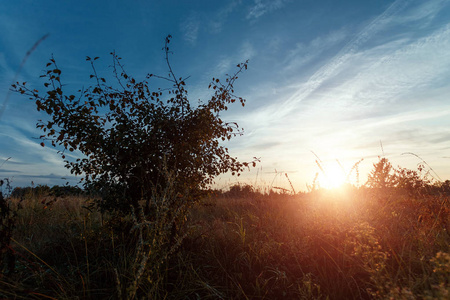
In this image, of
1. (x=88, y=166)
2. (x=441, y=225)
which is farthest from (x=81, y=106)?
(x=441, y=225)

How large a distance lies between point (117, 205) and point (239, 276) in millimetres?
1939

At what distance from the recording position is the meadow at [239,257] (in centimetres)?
255

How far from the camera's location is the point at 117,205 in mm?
3799

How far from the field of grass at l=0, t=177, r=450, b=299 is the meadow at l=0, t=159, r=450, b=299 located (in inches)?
0.6

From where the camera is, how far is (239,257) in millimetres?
3373

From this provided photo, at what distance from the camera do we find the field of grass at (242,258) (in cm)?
255

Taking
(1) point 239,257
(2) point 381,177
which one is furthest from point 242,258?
(2) point 381,177

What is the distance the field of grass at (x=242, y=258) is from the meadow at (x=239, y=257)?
0.6 inches

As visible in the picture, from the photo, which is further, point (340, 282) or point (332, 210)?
point (332, 210)

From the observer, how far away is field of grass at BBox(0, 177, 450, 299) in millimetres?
2549

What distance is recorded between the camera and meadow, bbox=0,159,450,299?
8.37 feet

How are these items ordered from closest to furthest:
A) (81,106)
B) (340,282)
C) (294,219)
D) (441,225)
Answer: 1. (340,282)
2. (81,106)
3. (441,225)
4. (294,219)

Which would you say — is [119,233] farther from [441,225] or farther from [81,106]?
[441,225]

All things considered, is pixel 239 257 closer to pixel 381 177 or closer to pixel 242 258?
pixel 242 258
